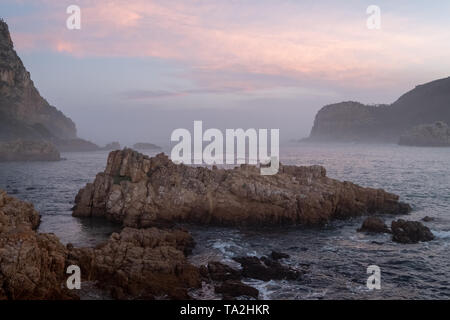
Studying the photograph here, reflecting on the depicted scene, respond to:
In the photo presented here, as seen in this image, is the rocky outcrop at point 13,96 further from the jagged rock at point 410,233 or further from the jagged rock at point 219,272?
the jagged rock at point 410,233

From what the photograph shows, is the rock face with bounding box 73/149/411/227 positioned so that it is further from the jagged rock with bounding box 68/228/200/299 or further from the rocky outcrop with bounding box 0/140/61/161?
the rocky outcrop with bounding box 0/140/61/161

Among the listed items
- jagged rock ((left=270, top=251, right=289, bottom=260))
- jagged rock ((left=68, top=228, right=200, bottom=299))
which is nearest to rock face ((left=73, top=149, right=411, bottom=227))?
jagged rock ((left=270, top=251, right=289, bottom=260))

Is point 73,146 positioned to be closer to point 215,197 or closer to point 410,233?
point 215,197

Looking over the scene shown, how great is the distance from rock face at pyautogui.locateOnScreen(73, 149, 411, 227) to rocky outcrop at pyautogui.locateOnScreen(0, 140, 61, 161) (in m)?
79.5

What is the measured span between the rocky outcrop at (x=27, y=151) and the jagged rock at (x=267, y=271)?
10124 centimetres

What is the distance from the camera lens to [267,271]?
24094 mm

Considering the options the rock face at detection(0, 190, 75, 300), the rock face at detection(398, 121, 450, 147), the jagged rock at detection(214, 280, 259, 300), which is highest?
the rock face at detection(398, 121, 450, 147)

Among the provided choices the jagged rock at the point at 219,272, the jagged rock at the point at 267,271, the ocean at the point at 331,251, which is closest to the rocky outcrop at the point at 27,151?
the ocean at the point at 331,251

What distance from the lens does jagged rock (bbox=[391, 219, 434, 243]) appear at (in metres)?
31.5

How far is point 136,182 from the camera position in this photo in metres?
40.0
